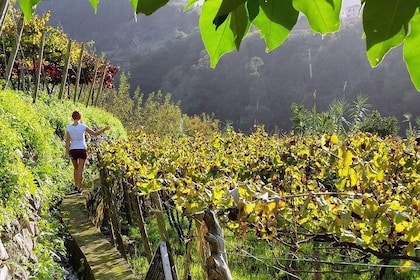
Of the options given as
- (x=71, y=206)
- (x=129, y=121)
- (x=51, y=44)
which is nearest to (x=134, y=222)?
(x=71, y=206)

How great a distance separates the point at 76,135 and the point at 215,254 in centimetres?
573

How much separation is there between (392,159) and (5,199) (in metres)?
2.87

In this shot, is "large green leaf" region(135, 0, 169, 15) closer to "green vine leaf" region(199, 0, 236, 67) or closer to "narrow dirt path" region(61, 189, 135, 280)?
"green vine leaf" region(199, 0, 236, 67)

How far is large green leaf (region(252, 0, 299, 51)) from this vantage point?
504 millimetres

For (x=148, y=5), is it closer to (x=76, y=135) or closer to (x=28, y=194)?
(x=28, y=194)

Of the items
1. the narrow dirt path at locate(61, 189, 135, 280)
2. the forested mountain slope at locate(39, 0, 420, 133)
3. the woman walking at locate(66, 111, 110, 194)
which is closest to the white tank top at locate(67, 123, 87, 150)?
the woman walking at locate(66, 111, 110, 194)

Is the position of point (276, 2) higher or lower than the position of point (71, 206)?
higher

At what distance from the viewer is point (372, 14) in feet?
1.32

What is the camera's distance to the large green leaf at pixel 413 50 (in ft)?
1.38

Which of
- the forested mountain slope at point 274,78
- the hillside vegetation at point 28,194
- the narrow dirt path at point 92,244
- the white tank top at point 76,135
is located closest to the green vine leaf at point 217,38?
the hillside vegetation at point 28,194

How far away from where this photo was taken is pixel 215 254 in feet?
4.20

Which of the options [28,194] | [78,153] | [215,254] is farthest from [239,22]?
[78,153]

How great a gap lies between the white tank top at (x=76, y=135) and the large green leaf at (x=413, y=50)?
654 cm

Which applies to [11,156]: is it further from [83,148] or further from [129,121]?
[129,121]
